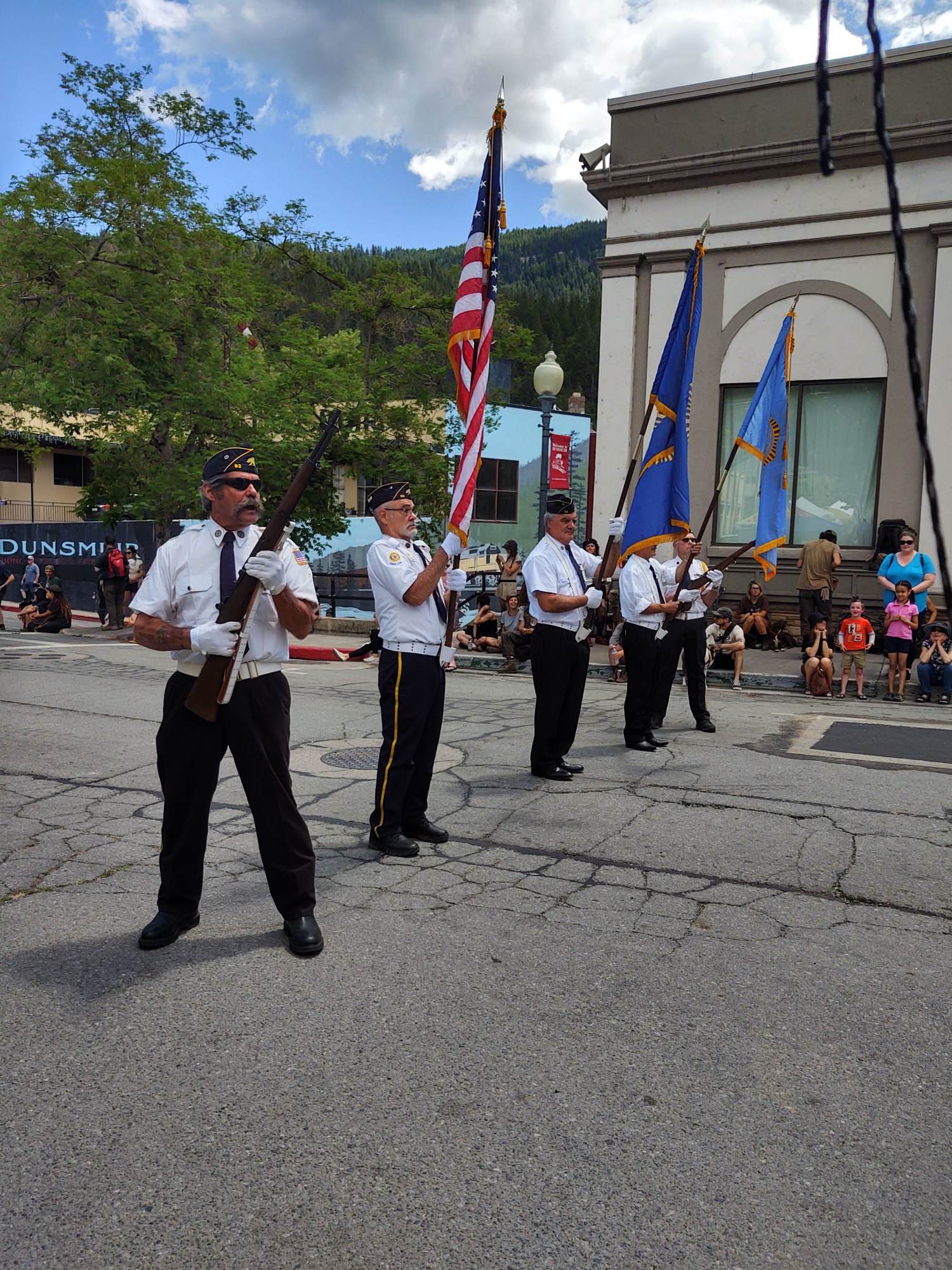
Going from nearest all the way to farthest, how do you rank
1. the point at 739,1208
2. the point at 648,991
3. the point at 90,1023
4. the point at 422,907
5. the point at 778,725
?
the point at 739,1208 → the point at 90,1023 → the point at 648,991 → the point at 422,907 → the point at 778,725

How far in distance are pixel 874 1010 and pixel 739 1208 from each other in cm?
126

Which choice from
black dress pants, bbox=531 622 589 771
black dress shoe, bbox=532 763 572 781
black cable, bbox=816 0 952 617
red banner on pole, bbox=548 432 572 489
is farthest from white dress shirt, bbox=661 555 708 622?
red banner on pole, bbox=548 432 572 489

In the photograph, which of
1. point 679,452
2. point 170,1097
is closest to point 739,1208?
point 170,1097

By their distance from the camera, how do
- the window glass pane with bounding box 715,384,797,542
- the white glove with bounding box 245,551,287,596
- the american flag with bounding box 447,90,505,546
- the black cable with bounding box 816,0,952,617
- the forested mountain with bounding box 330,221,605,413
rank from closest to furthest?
the black cable with bounding box 816,0,952,617 → the white glove with bounding box 245,551,287,596 → the american flag with bounding box 447,90,505,546 → the window glass pane with bounding box 715,384,797,542 → the forested mountain with bounding box 330,221,605,413

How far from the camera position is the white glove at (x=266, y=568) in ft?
11.6

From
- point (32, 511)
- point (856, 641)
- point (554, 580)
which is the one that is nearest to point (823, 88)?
point (554, 580)

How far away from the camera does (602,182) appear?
16219 millimetres

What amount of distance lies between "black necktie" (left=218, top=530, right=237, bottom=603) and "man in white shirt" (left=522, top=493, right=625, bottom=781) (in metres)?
3.20

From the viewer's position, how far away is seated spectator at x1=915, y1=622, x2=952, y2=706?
451 inches

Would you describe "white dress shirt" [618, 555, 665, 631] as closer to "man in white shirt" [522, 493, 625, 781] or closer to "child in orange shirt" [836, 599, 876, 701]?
"man in white shirt" [522, 493, 625, 781]

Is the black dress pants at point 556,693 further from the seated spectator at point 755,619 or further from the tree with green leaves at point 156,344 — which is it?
the tree with green leaves at point 156,344

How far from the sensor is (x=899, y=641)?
38.1 feet

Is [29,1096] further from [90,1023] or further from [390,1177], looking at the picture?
[390,1177]

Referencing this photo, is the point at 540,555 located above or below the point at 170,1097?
above
